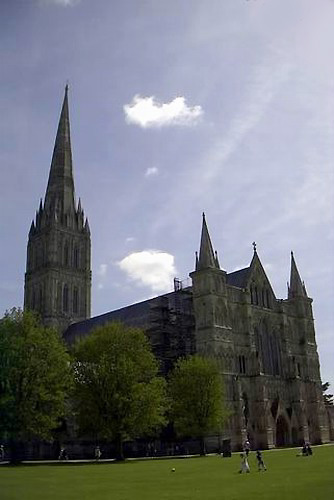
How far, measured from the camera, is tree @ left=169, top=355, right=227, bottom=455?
6347 cm

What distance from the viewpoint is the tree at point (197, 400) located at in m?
63.5

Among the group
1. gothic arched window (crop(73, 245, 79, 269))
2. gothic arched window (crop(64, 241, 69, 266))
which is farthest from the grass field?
gothic arched window (crop(73, 245, 79, 269))

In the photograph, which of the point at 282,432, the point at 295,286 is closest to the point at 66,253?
the point at 295,286

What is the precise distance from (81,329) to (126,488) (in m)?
84.0

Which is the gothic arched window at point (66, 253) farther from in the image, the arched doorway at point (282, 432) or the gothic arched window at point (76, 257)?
the arched doorway at point (282, 432)

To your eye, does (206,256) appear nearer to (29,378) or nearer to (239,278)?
(239,278)

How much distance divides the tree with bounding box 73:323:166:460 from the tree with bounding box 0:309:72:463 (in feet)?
8.61

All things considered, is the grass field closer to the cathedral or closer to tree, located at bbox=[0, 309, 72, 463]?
tree, located at bbox=[0, 309, 72, 463]

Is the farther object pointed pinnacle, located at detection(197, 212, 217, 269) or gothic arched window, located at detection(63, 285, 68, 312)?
gothic arched window, located at detection(63, 285, 68, 312)

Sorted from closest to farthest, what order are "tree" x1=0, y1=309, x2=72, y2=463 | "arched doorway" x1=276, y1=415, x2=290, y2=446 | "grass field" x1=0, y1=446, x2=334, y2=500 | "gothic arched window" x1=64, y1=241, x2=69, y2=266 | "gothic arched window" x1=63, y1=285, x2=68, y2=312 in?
1. "grass field" x1=0, y1=446, x2=334, y2=500
2. "tree" x1=0, y1=309, x2=72, y2=463
3. "arched doorway" x1=276, y1=415, x2=290, y2=446
4. "gothic arched window" x1=63, y1=285, x2=68, y2=312
5. "gothic arched window" x1=64, y1=241, x2=69, y2=266

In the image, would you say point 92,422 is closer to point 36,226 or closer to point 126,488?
point 126,488

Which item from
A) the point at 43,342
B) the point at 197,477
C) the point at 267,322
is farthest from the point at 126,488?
the point at 267,322

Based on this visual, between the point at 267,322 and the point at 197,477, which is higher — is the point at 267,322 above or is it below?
above

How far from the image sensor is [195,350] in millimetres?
78188
